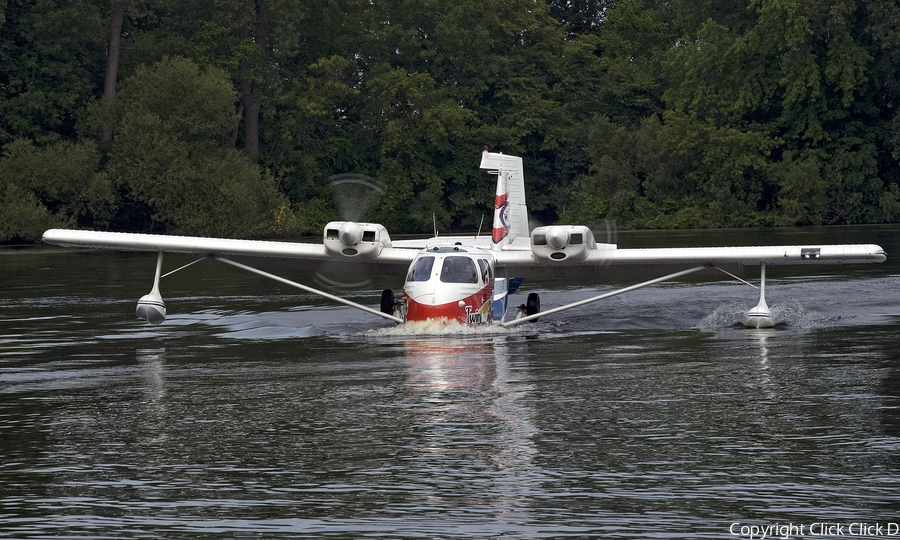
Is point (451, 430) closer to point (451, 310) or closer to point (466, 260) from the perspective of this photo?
point (451, 310)

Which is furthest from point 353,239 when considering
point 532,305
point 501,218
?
point 501,218

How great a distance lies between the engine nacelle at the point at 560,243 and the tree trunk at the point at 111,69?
48309 millimetres

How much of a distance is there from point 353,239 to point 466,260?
2.00m

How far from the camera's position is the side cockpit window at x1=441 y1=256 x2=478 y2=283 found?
18.5m

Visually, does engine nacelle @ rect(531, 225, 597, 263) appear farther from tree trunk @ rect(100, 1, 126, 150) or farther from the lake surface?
tree trunk @ rect(100, 1, 126, 150)

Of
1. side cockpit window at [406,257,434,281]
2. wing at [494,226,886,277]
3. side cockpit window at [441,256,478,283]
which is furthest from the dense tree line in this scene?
side cockpit window at [441,256,478,283]

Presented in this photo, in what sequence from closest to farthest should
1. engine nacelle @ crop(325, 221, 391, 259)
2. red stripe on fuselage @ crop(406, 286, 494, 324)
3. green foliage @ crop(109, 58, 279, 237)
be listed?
1. red stripe on fuselage @ crop(406, 286, 494, 324)
2. engine nacelle @ crop(325, 221, 391, 259)
3. green foliage @ crop(109, 58, 279, 237)

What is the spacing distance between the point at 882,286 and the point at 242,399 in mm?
18441

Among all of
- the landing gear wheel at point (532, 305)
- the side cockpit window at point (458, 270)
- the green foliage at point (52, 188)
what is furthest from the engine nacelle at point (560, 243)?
the green foliage at point (52, 188)

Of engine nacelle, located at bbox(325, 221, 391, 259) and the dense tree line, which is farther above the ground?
the dense tree line

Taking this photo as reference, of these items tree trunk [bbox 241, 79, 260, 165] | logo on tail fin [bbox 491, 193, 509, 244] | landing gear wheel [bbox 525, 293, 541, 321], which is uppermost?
tree trunk [bbox 241, 79, 260, 165]

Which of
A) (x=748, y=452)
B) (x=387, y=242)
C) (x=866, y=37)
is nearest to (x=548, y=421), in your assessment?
(x=748, y=452)

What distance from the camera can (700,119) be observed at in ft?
241

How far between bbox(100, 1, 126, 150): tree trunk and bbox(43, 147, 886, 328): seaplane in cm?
4354
